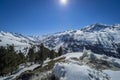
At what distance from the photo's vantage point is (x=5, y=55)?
144ft

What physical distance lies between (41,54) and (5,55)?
22047 millimetres

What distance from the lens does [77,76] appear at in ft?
61.8

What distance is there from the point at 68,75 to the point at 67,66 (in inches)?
90.7

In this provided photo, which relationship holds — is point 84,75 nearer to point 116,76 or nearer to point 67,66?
point 67,66

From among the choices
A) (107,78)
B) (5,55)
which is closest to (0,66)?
(5,55)

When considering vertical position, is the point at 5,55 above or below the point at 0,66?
above

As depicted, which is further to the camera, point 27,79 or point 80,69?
point 27,79

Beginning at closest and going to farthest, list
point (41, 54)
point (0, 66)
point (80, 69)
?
point (80, 69) < point (0, 66) < point (41, 54)

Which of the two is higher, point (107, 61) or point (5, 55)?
point (5, 55)

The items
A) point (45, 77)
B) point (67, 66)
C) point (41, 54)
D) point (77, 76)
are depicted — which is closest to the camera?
point (77, 76)

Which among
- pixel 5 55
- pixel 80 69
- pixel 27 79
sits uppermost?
pixel 5 55

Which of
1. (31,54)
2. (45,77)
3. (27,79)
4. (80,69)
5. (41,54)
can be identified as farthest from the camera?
(31,54)

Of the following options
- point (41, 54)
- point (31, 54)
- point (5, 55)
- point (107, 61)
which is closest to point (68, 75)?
point (107, 61)

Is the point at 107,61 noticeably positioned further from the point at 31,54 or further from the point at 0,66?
the point at 31,54
